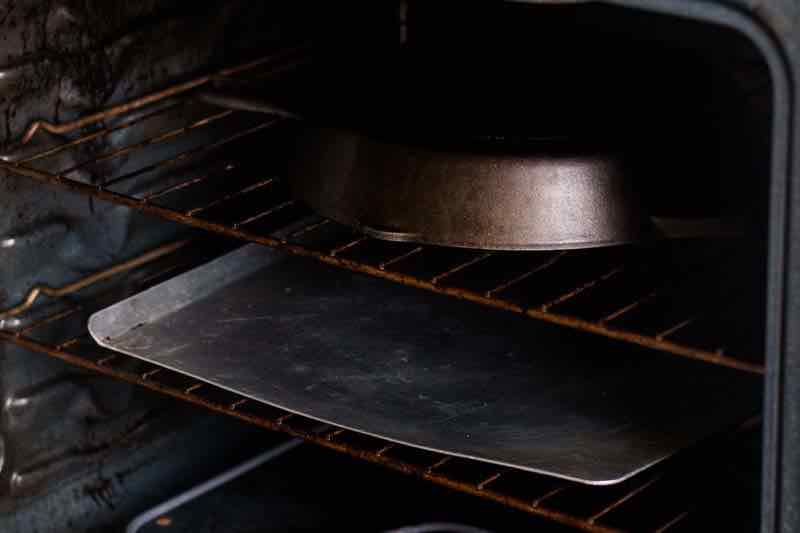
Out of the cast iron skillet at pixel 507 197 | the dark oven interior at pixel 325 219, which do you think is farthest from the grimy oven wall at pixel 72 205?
the cast iron skillet at pixel 507 197

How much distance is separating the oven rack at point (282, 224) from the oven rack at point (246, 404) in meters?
0.09

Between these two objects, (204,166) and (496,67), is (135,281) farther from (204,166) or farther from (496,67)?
(496,67)

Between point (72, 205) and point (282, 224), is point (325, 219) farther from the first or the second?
point (72, 205)

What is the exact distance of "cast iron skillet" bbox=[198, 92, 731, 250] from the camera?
1.19 m

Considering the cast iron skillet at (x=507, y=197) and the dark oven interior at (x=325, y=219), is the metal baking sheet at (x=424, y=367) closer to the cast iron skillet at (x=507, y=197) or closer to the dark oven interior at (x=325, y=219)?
the dark oven interior at (x=325, y=219)

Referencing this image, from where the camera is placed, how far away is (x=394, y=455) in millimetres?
1351

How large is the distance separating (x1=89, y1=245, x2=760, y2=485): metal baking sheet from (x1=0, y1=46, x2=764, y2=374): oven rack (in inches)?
2.0

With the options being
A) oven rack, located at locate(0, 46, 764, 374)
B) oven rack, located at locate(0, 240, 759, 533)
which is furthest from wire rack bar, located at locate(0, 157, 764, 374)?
oven rack, located at locate(0, 240, 759, 533)

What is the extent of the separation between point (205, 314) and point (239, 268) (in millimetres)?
87

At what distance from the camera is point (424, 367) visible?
1.38 meters

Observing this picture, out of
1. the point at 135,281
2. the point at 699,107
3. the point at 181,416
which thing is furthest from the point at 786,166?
the point at 181,416

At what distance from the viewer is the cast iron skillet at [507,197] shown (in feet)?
3.92

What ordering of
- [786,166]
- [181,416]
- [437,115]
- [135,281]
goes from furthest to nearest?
[181,416] < [135,281] < [437,115] < [786,166]

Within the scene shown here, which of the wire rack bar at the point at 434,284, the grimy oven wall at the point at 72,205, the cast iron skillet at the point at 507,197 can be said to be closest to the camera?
the wire rack bar at the point at 434,284
